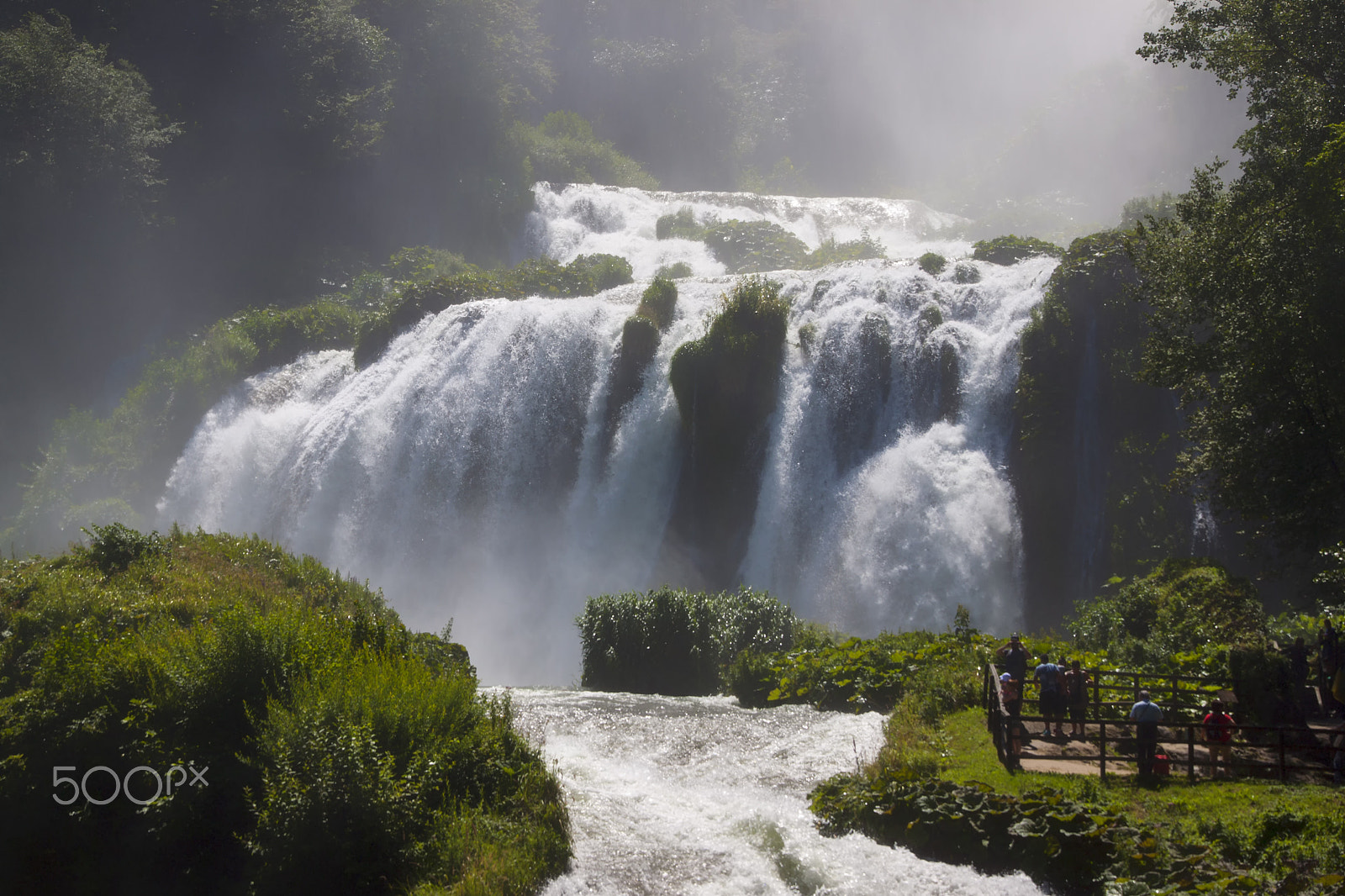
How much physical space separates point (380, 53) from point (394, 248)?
1065cm

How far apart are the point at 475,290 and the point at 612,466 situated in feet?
39.0

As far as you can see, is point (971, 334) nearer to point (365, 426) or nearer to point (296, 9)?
point (365, 426)

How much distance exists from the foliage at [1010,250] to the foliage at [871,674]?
50.9 feet

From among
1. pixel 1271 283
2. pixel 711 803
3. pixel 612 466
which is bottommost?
pixel 711 803

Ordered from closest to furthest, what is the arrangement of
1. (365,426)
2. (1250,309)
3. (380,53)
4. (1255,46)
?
1. (1250,309)
2. (1255,46)
3. (365,426)
4. (380,53)

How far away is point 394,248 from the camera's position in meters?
52.2

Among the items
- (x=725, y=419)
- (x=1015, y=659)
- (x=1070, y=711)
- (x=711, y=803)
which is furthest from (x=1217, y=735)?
(x=725, y=419)

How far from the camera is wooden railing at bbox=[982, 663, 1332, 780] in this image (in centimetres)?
Answer: 976

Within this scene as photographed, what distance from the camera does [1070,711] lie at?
1170 cm

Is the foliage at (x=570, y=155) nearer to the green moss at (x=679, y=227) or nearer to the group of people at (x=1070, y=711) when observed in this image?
the green moss at (x=679, y=227)

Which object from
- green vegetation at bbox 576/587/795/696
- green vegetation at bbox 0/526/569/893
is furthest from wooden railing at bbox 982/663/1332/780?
green vegetation at bbox 576/587/795/696

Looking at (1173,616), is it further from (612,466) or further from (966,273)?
(612,466)

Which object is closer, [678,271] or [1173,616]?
[1173,616]

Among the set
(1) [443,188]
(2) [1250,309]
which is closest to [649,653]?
(2) [1250,309]
